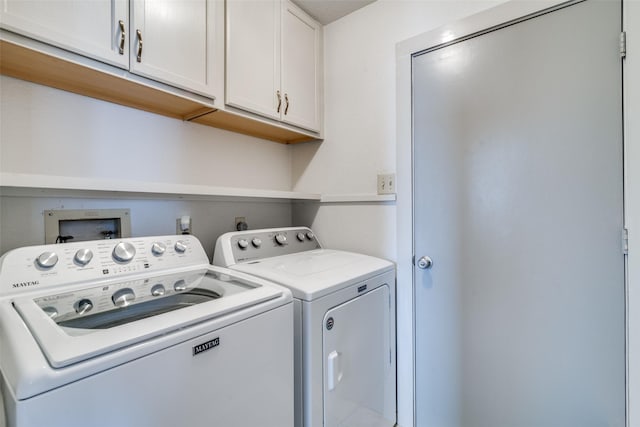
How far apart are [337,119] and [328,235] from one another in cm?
78

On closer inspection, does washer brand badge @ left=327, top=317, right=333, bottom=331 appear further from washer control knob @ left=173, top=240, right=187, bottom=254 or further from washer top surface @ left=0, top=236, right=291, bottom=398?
washer control knob @ left=173, top=240, right=187, bottom=254

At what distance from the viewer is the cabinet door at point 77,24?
896mm

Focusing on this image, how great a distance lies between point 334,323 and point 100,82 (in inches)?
52.9

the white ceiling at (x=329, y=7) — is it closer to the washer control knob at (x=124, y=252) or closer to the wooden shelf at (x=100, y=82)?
the wooden shelf at (x=100, y=82)

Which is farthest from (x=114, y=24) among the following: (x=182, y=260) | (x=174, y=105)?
(x=182, y=260)

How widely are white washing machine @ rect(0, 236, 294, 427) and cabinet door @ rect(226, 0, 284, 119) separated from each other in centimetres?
84

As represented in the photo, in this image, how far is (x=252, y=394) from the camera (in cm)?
89

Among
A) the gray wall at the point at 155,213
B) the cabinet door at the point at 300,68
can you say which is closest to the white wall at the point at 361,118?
the cabinet door at the point at 300,68

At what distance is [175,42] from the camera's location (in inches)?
48.7

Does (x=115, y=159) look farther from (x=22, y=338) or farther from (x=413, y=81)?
(x=413, y=81)

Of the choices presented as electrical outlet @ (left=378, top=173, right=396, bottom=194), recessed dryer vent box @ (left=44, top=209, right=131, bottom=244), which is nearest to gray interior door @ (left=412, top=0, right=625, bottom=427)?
electrical outlet @ (left=378, top=173, right=396, bottom=194)

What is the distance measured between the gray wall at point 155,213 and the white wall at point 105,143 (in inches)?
4.4

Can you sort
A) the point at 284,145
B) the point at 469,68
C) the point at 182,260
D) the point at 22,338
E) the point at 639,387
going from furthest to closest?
1. the point at 284,145
2. the point at 469,68
3. the point at 182,260
4. the point at 639,387
5. the point at 22,338

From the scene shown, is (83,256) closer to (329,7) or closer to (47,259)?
(47,259)
